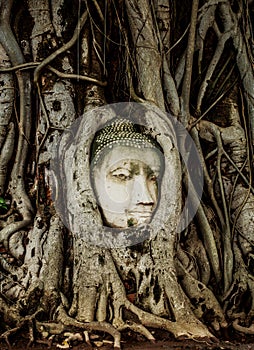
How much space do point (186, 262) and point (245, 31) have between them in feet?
6.99

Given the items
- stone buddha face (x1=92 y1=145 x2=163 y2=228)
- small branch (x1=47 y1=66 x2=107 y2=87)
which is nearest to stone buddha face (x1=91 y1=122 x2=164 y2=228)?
stone buddha face (x1=92 y1=145 x2=163 y2=228)

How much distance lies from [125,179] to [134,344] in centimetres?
109

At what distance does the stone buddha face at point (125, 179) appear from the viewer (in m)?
3.53

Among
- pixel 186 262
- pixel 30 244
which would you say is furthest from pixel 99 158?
pixel 186 262

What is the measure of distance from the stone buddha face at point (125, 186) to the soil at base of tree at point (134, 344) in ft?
2.51

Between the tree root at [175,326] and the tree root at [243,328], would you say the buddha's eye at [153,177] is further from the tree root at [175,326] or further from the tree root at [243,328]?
the tree root at [243,328]

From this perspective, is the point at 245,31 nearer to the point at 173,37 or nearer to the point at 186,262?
the point at 173,37

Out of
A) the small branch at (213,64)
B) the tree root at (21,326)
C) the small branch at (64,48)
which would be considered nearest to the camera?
the tree root at (21,326)

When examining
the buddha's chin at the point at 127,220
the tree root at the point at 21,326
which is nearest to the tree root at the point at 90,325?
the tree root at the point at 21,326

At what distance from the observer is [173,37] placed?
4445 mm

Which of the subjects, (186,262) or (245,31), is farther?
(245,31)

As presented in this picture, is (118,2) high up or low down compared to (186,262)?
up

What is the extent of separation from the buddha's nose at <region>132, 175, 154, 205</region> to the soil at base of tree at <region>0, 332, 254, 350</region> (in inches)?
A: 33.9

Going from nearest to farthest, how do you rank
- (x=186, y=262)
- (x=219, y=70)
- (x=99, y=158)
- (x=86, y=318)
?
1. (x=86, y=318)
2. (x=99, y=158)
3. (x=186, y=262)
4. (x=219, y=70)
